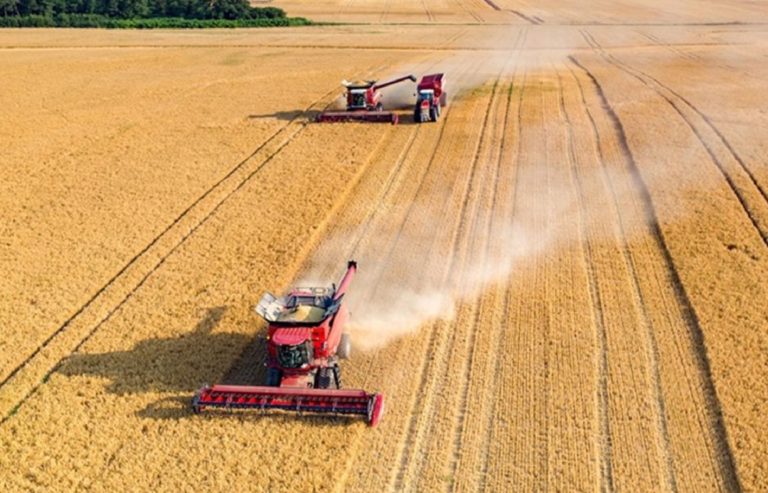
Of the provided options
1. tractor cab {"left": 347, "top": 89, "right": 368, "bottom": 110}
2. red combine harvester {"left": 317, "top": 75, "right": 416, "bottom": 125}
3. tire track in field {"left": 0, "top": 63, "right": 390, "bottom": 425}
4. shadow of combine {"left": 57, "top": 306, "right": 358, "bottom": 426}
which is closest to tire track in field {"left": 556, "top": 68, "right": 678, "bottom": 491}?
shadow of combine {"left": 57, "top": 306, "right": 358, "bottom": 426}

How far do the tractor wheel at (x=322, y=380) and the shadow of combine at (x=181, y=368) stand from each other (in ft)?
1.67

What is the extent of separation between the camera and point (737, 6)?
7969cm

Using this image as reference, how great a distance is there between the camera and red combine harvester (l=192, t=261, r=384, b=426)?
11.3 meters

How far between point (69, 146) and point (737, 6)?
75320mm

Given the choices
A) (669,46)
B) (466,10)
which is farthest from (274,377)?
(466,10)

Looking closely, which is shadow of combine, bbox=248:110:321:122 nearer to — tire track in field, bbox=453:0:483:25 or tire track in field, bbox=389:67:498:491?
tire track in field, bbox=389:67:498:491

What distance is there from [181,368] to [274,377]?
2100 millimetres

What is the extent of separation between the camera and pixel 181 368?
13.0 meters

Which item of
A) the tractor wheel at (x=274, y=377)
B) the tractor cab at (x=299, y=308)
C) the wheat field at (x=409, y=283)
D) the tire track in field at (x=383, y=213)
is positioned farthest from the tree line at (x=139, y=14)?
the tractor wheel at (x=274, y=377)

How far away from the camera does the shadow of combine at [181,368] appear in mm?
11875

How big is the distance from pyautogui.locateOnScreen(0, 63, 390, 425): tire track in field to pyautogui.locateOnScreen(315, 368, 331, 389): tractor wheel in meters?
4.94

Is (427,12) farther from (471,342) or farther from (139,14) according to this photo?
(471,342)

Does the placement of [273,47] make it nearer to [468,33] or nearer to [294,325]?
[468,33]

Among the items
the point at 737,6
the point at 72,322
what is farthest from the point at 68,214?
the point at 737,6
